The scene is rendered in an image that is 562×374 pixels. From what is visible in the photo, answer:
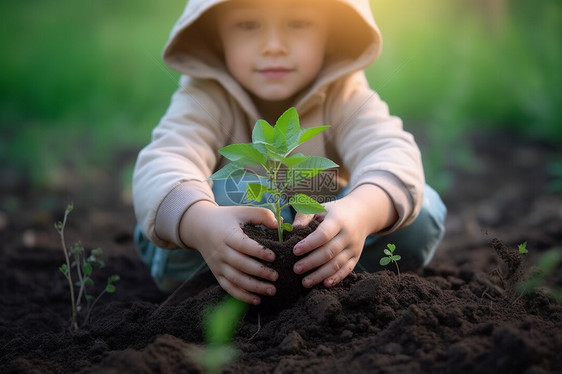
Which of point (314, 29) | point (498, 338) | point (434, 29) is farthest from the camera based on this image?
point (434, 29)

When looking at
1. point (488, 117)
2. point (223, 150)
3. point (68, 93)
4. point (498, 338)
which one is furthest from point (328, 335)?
point (68, 93)

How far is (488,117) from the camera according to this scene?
5254 millimetres

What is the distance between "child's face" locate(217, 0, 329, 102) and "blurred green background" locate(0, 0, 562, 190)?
7.36 ft

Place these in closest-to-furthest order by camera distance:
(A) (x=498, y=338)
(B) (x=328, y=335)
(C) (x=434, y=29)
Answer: (A) (x=498, y=338) < (B) (x=328, y=335) < (C) (x=434, y=29)

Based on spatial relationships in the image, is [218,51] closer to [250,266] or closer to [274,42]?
[274,42]

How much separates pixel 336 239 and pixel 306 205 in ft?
0.47

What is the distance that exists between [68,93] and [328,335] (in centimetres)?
449

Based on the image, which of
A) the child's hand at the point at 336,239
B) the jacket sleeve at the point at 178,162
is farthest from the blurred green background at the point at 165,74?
the child's hand at the point at 336,239

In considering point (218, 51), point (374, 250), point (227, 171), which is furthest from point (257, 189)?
point (218, 51)

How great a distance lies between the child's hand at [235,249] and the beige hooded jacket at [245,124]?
0.20 metres

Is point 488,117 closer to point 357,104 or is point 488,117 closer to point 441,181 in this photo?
point 441,181

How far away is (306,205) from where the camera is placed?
1.66 m

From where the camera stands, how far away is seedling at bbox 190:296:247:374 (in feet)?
4.71

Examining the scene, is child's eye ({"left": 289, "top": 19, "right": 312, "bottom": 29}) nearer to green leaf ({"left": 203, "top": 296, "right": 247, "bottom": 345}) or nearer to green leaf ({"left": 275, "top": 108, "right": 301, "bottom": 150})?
green leaf ({"left": 275, "top": 108, "right": 301, "bottom": 150})
